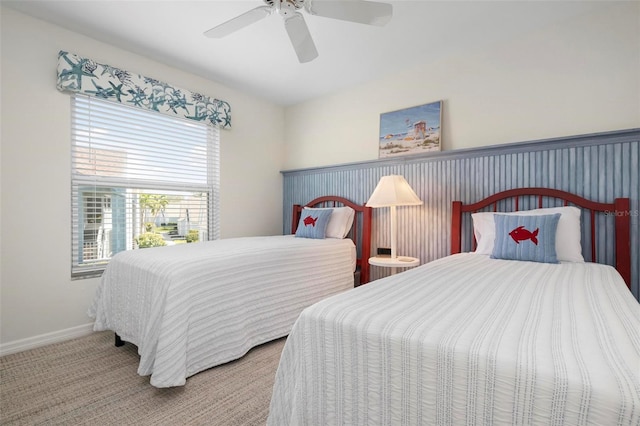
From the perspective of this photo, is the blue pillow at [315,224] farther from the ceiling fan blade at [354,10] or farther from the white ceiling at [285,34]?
the ceiling fan blade at [354,10]

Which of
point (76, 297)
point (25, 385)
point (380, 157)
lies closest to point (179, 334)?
point (25, 385)

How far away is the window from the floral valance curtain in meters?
0.13

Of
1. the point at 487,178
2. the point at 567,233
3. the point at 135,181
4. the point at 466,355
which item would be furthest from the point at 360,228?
the point at 466,355

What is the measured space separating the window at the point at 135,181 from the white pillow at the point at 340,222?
129 centimetres

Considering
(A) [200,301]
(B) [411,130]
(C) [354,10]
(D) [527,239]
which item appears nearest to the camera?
(C) [354,10]

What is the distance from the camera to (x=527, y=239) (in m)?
1.93

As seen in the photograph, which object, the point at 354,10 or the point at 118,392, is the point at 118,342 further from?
the point at 354,10

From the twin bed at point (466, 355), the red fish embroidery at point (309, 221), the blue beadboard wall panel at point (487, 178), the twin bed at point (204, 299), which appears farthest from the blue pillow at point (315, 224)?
the twin bed at point (466, 355)

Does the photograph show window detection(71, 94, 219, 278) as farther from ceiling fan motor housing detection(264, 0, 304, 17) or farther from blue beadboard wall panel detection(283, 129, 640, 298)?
ceiling fan motor housing detection(264, 0, 304, 17)

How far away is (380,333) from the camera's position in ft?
2.67

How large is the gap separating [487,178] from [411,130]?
0.84 meters

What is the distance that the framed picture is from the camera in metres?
2.82

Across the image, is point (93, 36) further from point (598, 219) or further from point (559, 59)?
point (598, 219)

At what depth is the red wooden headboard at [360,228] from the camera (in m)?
3.15
